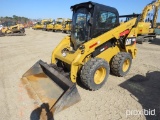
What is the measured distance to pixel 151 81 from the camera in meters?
5.43

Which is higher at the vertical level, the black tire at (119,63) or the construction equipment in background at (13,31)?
the construction equipment in background at (13,31)

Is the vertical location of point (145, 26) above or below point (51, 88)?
above

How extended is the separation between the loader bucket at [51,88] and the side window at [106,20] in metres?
1.95

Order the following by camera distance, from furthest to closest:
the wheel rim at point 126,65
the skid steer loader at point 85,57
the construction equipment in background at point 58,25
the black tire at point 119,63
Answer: the construction equipment in background at point 58,25 → the wheel rim at point 126,65 → the black tire at point 119,63 → the skid steer loader at point 85,57

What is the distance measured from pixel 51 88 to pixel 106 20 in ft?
8.64

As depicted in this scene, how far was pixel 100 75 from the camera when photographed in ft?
15.7

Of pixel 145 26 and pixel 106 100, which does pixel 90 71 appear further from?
pixel 145 26

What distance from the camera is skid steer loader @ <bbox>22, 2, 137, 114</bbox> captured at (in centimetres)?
427

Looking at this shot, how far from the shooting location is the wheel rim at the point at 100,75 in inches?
185

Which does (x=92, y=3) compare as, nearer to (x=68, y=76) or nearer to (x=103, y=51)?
(x=103, y=51)

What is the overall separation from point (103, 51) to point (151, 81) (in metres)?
1.88

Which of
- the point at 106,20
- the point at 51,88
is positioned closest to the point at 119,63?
the point at 106,20
